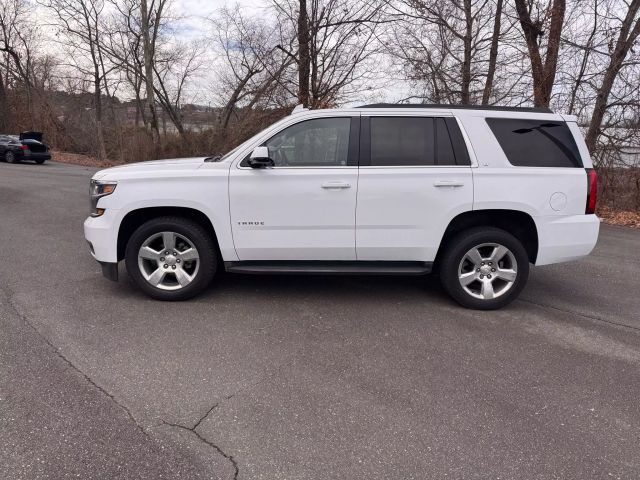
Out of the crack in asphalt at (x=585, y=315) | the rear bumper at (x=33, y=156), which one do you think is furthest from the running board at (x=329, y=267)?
the rear bumper at (x=33, y=156)

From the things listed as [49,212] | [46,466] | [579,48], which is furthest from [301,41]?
[46,466]

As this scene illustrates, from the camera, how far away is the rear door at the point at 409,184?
4113mm

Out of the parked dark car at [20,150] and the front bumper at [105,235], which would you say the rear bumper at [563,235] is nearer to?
the front bumper at [105,235]

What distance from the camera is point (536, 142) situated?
13.9ft

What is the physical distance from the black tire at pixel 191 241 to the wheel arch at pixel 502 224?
229 centimetres

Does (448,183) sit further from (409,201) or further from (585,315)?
(585,315)

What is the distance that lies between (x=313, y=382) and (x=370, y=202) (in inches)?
71.2

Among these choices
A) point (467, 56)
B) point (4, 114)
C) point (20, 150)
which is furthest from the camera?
point (4, 114)

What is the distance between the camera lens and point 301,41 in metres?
16.2

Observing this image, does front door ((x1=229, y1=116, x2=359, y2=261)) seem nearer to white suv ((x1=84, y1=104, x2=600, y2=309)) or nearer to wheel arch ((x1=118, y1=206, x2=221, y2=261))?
white suv ((x1=84, y1=104, x2=600, y2=309))

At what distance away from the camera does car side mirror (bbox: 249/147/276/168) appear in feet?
13.0

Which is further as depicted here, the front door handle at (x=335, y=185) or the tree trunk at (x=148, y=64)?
the tree trunk at (x=148, y=64)

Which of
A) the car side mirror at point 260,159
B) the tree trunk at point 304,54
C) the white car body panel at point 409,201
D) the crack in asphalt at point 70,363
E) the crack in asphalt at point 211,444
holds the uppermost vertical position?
the tree trunk at point 304,54

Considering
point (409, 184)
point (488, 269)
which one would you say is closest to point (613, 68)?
point (488, 269)
